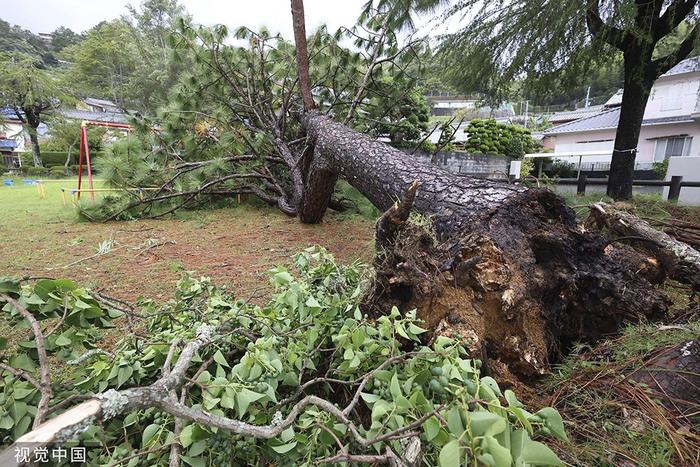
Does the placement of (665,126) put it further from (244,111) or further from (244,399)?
(244,399)

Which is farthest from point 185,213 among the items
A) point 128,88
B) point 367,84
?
point 128,88

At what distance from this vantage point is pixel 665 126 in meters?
14.2

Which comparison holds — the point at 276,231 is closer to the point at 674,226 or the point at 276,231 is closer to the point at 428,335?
the point at 428,335

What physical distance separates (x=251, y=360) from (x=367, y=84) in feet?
16.1

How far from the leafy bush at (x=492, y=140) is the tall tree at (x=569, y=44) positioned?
680 centimetres

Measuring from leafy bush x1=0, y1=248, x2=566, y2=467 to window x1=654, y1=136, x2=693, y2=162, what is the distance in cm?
1848

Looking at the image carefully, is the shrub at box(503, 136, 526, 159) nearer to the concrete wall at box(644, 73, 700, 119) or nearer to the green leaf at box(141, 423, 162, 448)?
the concrete wall at box(644, 73, 700, 119)

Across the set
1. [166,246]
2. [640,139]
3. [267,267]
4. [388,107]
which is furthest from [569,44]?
[640,139]

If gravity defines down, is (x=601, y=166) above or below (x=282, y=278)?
below

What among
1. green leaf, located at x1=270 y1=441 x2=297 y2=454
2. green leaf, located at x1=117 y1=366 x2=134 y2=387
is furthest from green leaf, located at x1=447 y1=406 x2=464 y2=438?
green leaf, located at x1=117 y1=366 x2=134 y2=387

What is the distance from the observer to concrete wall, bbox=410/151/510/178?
866 centimetres

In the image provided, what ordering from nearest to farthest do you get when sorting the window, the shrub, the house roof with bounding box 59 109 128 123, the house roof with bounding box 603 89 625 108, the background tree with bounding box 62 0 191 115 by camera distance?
the shrub < the window < the house roof with bounding box 603 89 625 108 < the house roof with bounding box 59 109 128 123 < the background tree with bounding box 62 0 191 115

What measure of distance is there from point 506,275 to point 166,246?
325 centimetres

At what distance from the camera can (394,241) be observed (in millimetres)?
1182
